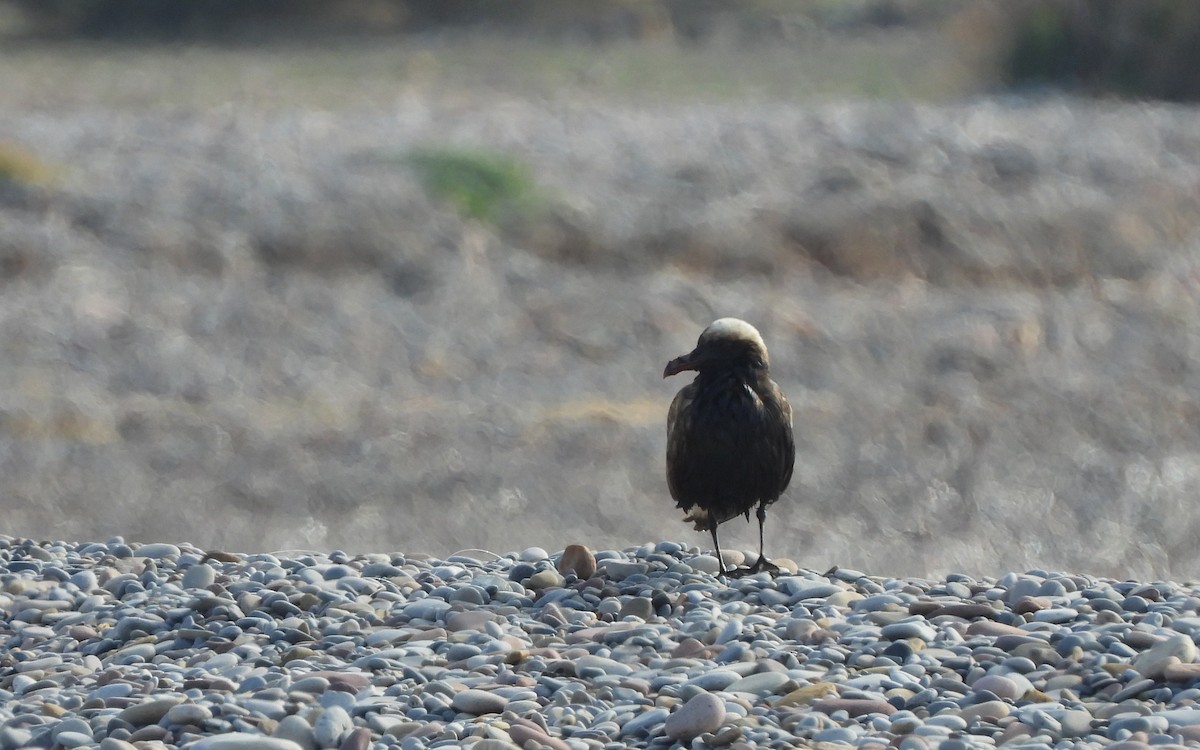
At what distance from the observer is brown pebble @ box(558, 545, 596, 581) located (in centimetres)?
644

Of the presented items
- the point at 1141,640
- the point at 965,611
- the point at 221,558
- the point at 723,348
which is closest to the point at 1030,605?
the point at 965,611

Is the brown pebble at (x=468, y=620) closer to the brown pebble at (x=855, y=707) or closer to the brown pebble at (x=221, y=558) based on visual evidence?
the brown pebble at (x=855, y=707)

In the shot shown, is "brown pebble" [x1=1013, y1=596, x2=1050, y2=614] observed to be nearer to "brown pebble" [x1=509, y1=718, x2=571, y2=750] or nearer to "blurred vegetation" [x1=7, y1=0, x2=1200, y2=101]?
"brown pebble" [x1=509, y1=718, x2=571, y2=750]

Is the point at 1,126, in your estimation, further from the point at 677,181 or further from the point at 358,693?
the point at 358,693

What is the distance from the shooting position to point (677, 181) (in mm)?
18859

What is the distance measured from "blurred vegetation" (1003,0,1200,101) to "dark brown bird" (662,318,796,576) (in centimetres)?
1708

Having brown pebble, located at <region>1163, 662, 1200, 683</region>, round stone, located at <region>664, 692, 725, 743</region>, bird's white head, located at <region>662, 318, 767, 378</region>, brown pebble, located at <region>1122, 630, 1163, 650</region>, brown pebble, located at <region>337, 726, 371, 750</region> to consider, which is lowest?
brown pebble, located at <region>337, 726, 371, 750</region>

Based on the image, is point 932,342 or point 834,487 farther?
point 932,342

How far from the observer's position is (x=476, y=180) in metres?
18.2

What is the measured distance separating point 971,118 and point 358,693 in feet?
57.6

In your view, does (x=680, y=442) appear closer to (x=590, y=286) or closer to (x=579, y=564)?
(x=579, y=564)

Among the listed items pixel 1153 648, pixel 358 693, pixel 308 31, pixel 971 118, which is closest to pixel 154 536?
pixel 358 693

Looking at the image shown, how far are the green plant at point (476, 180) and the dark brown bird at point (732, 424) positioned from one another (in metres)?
11.1

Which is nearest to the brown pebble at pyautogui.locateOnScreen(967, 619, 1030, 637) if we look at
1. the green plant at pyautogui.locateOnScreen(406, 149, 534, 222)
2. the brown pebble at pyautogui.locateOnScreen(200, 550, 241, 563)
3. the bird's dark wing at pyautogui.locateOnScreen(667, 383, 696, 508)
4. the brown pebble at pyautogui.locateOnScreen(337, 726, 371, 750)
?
the bird's dark wing at pyautogui.locateOnScreen(667, 383, 696, 508)
